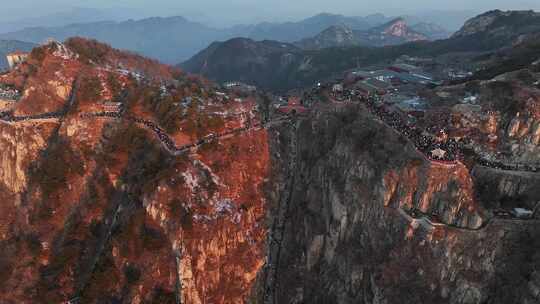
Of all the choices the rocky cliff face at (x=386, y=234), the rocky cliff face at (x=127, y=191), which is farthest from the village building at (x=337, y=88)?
the rocky cliff face at (x=127, y=191)

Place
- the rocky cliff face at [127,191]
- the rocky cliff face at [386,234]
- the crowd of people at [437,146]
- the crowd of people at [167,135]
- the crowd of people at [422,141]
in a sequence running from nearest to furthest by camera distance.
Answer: the rocky cliff face at [386,234] → the crowd of people at [437,146] → the crowd of people at [422,141] → the rocky cliff face at [127,191] → the crowd of people at [167,135]

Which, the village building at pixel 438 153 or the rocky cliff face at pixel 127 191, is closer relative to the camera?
the village building at pixel 438 153

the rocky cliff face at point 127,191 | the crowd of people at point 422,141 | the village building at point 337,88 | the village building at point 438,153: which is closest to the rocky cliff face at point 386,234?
the crowd of people at point 422,141

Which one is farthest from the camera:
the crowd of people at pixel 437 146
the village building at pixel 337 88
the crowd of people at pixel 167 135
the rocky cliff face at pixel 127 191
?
the village building at pixel 337 88

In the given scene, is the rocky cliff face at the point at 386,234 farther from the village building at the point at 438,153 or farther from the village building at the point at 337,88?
the village building at the point at 337,88

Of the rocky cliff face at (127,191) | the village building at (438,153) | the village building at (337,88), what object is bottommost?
Answer: the rocky cliff face at (127,191)

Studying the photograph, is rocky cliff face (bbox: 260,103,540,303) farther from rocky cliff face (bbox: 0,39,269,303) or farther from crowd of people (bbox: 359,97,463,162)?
rocky cliff face (bbox: 0,39,269,303)

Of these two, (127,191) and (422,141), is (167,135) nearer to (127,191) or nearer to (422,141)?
(127,191)

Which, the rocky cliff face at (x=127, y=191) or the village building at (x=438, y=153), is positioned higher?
the village building at (x=438, y=153)
